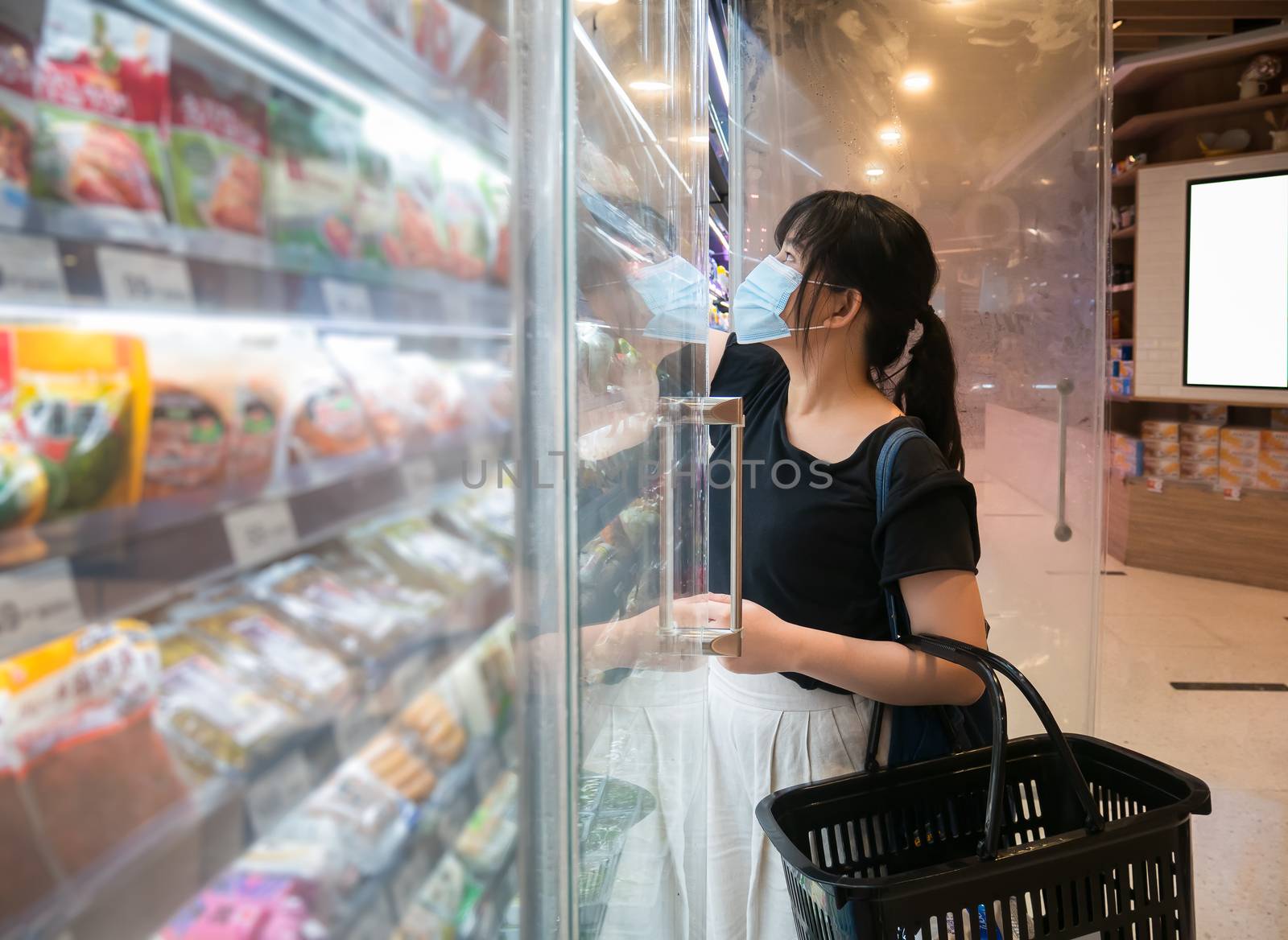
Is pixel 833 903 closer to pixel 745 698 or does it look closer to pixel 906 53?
pixel 745 698

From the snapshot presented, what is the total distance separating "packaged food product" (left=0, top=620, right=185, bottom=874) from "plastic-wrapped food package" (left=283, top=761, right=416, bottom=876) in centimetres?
10

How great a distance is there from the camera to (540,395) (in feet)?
1.90

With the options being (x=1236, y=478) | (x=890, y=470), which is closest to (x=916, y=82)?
(x=890, y=470)

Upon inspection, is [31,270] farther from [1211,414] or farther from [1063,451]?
[1211,414]

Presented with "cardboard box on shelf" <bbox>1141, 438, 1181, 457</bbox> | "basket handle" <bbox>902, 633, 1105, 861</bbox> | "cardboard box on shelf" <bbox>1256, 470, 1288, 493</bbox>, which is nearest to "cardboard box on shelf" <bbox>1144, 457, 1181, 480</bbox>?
"cardboard box on shelf" <bbox>1141, 438, 1181, 457</bbox>

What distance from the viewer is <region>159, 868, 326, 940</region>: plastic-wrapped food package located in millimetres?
429

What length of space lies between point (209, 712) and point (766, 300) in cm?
110

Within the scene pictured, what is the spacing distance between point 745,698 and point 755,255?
135 centimetres

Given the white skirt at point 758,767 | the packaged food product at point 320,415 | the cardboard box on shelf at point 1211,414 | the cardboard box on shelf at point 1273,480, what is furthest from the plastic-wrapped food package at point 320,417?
the cardboard box on shelf at point 1211,414

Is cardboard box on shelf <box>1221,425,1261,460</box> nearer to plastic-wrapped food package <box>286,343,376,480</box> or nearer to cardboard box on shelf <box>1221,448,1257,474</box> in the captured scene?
cardboard box on shelf <box>1221,448,1257,474</box>

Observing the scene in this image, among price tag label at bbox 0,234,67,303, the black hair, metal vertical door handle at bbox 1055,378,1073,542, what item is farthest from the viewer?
metal vertical door handle at bbox 1055,378,1073,542

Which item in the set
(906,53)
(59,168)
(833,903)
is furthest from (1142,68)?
(59,168)

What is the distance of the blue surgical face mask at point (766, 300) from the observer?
136 cm

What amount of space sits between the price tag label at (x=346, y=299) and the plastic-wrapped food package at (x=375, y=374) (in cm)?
3
